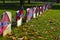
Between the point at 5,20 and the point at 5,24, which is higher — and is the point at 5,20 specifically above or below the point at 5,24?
above

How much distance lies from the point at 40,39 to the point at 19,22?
10.7 feet

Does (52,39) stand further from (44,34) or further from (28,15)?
(28,15)

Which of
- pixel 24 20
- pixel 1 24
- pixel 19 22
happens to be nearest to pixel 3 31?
pixel 1 24

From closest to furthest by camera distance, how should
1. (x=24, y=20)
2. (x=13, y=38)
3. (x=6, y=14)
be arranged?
(x=13, y=38)
(x=6, y=14)
(x=24, y=20)

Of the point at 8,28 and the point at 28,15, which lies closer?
the point at 8,28

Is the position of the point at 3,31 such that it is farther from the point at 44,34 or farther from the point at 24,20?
the point at 24,20

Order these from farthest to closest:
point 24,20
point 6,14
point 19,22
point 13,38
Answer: point 24,20 < point 19,22 < point 6,14 < point 13,38

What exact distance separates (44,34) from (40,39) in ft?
3.51

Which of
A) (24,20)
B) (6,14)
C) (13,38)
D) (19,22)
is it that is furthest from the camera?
(24,20)

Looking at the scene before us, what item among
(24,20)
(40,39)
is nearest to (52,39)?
(40,39)

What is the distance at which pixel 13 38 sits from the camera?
7.90 meters

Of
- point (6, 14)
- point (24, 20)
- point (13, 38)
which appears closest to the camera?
point (13, 38)

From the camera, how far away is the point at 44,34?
9031 millimetres

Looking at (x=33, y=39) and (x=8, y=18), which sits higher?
(x=8, y=18)
